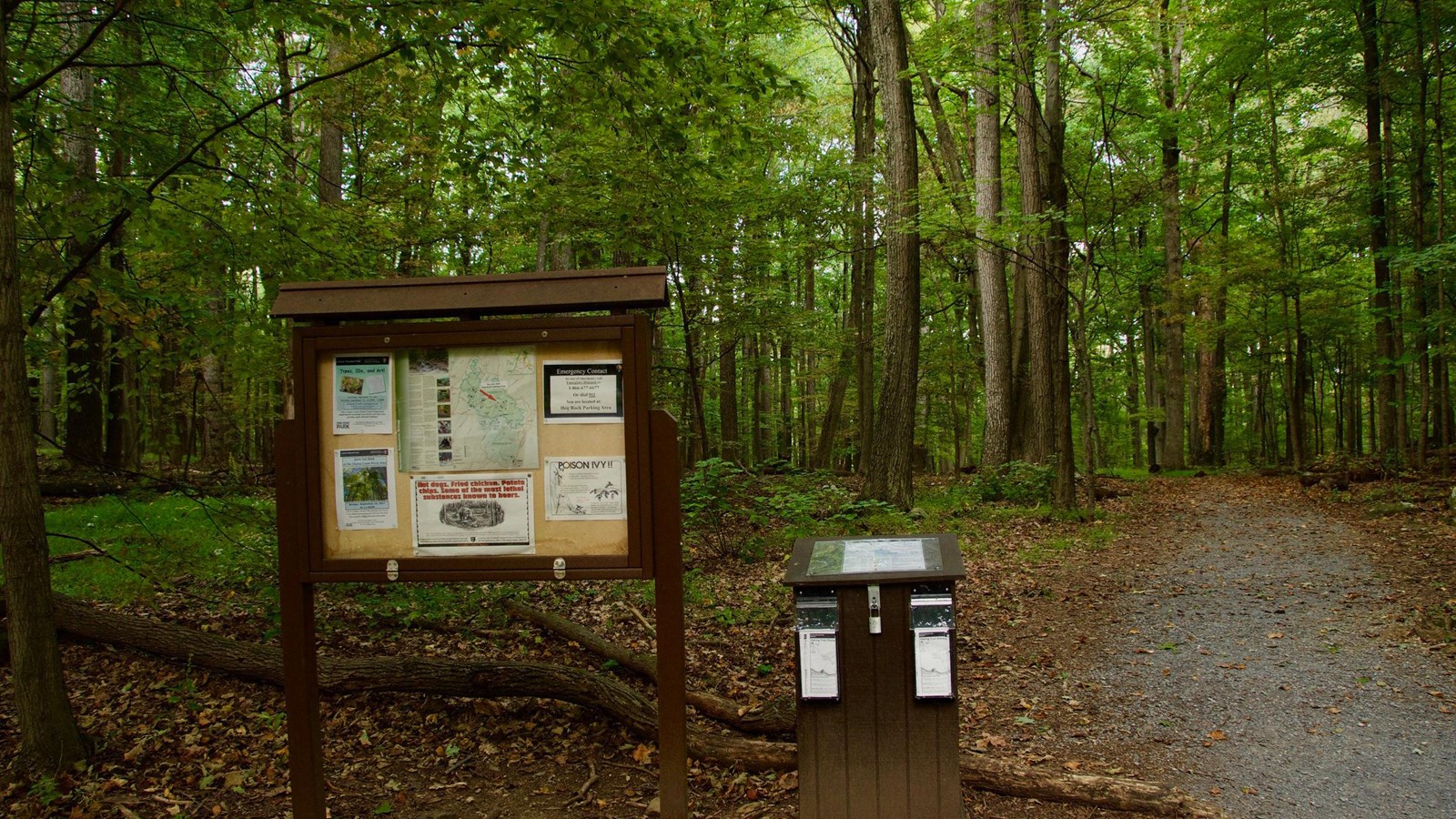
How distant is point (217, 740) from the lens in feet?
14.9

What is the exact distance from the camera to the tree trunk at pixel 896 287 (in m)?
10.8

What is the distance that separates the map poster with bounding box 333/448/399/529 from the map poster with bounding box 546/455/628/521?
2.16 feet

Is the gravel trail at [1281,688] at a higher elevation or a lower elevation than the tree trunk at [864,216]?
lower

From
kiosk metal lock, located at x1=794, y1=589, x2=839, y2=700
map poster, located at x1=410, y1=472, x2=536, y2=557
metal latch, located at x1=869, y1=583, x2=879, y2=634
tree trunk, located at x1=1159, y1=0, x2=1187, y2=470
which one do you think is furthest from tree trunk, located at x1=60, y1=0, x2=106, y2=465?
tree trunk, located at x1=1159, y1=0, x2=1187, y2=470

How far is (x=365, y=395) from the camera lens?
10.6 ft

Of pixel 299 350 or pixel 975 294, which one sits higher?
pixel 975 294

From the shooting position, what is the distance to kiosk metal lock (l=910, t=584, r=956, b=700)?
3205 mm

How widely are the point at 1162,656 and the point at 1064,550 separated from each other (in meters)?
3.80

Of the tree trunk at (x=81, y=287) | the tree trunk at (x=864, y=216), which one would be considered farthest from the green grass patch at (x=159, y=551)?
the tree trunk at (x=864, y=216)

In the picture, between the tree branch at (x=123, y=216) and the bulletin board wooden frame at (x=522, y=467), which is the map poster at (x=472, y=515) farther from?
the tree branch at (x=123, y=216)

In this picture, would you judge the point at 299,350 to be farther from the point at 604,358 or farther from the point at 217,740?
the point at 217,740

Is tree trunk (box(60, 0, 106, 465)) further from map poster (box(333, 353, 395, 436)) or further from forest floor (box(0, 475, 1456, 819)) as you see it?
map poster (box(333, 353, 395, 436))

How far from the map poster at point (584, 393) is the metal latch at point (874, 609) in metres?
1.25

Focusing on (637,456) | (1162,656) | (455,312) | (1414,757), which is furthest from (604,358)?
(1162,656)
